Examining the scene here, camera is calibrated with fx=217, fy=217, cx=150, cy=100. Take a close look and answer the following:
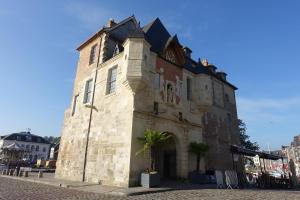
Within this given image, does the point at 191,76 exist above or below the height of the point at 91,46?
below

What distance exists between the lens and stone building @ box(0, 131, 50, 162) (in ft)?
217

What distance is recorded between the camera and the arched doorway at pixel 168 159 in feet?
55.1

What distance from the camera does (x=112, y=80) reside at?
16.1 metres

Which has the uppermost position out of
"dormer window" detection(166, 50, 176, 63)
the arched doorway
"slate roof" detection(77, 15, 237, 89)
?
"slate roof" detection(77, 15, 237, 89)

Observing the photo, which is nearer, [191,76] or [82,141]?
[82,141]

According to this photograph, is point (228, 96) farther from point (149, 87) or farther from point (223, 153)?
point (149, 87)

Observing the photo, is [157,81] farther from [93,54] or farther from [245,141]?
[245,141]

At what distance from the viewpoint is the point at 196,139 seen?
17406 mm

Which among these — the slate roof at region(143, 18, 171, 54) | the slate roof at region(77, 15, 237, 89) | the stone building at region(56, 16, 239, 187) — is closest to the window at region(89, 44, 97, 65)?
the stone building at region(56, 16, 239, 187)

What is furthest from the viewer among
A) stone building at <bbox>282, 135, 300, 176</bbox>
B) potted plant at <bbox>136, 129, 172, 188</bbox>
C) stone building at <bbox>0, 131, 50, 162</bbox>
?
stone building at <bbox>282, 135, 300, 176</bbox>

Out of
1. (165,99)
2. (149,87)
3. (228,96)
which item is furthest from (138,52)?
(228,96)

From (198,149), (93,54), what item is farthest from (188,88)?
(93,54)

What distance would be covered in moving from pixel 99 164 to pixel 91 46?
1062 centimetres

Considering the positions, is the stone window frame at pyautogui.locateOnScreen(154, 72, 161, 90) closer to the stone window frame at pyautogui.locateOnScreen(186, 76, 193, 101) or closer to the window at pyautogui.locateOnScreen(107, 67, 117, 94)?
the window at pyautogui.locateOnScreen(107, 67, 117, 94)
